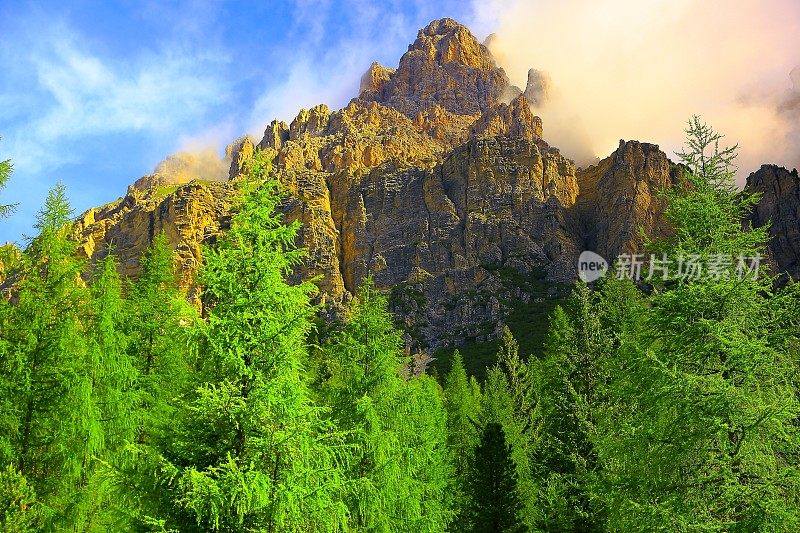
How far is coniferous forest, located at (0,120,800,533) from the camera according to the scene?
30.6 ft

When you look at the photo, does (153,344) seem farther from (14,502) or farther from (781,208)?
(781,208)

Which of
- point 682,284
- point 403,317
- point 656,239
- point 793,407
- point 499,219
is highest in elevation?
point 499,219

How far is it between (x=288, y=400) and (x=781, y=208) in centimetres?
18308

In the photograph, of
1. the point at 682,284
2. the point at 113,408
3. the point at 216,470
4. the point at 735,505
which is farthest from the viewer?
the point at 113,408

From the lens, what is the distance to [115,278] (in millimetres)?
17484

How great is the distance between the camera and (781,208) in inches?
6147

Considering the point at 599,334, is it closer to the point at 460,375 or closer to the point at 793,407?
the point at 793,407

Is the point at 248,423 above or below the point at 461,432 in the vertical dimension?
above

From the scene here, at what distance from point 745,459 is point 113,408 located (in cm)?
1513

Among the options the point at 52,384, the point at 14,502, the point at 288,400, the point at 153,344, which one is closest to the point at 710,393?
the point at 288,400

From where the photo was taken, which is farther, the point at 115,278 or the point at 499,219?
the point at 499,219

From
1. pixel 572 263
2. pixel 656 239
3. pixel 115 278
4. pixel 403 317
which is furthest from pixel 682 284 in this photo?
pixel 572 263

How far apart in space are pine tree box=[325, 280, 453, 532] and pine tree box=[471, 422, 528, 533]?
3.04m

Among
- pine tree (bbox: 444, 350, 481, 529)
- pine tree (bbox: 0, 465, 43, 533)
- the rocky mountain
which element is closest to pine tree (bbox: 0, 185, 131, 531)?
pine tree (bbox: 0, 465, 43, 533)
